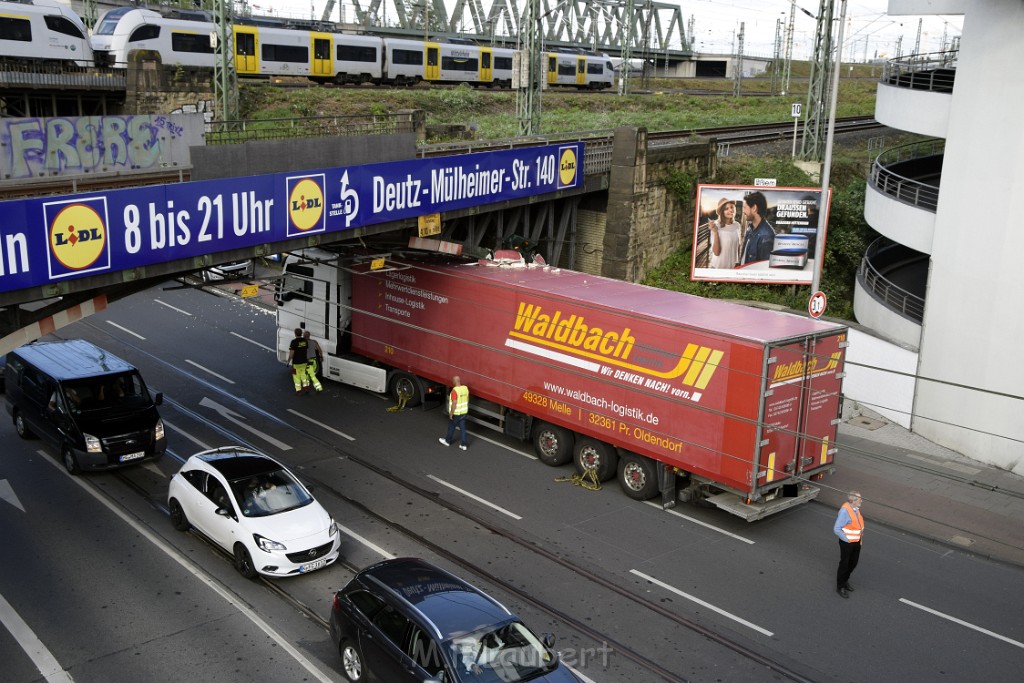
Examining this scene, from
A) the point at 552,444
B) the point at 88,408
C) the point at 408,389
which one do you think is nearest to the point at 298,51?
the point at 408,389

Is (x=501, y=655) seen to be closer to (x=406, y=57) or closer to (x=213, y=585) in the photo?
(x=213, y=585)

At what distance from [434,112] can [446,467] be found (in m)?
33.7

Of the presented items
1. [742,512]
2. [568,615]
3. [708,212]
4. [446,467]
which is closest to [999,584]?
[742,512]

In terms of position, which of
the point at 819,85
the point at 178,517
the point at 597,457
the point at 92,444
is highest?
the point at 819,85

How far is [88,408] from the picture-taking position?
17.9 meters

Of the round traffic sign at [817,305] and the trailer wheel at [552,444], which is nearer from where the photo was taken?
the trailer wheel at [552,444]

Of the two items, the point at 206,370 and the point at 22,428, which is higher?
Answer: the point at 22,428

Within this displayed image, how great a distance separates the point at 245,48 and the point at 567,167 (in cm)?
2676

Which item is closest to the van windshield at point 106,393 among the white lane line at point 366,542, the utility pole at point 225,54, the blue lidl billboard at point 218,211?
the blue lidl billboard at point 218,211

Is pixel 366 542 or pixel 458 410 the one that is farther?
pixel 458 410

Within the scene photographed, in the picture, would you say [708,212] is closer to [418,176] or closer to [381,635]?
[418,176]

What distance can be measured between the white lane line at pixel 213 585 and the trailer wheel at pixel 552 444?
7.26 meters

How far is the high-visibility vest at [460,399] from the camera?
19172mm

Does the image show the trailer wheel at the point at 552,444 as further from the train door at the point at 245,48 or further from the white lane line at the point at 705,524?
the train door at the point at 245,48
